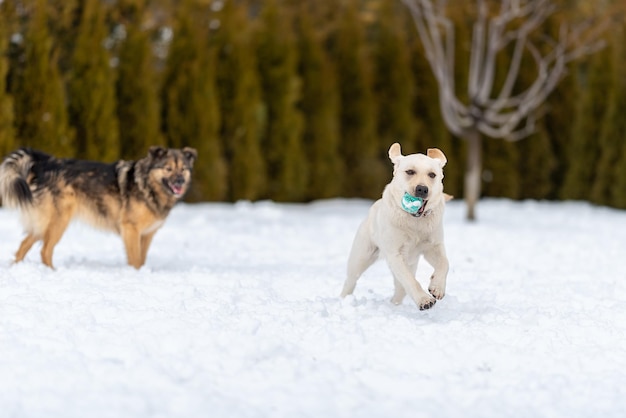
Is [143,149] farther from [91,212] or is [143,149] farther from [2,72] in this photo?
[91,212]

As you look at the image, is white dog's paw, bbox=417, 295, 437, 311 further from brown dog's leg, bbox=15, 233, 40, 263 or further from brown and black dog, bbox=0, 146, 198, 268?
brown dog's leg, bbox=15, 233, 40, 263

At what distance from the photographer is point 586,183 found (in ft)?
54.0

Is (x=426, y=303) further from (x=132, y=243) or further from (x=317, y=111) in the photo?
(x=317, y=111)

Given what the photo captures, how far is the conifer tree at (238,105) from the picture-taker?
1486cm

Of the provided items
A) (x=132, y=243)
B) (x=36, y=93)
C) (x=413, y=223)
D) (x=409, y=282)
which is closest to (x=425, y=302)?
(x=409, y=282)

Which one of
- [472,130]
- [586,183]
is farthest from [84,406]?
[586,183]

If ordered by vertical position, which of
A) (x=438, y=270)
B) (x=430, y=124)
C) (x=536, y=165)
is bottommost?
(x=536, y=165)

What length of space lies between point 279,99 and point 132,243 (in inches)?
316

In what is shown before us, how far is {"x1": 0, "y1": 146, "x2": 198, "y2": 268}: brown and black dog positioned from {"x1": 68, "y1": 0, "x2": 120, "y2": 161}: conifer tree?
5548mm

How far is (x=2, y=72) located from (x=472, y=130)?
7.47 m

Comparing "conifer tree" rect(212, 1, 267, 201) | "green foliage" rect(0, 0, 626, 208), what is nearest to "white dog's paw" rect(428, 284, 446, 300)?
"green foliage" rect(0, 0, 626, 208)

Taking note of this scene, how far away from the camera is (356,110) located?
16.1m

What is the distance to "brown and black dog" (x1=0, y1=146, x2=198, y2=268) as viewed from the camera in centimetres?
756

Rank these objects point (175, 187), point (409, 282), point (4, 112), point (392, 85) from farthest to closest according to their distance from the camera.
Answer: point (392, 85)
point (4, 112)
point (175, 187)
point (409, 282)
